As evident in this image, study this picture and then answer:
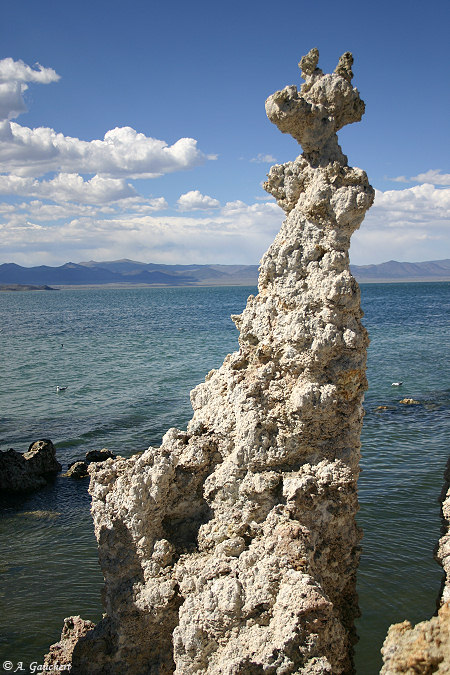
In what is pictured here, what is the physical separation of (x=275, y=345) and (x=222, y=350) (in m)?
36.4

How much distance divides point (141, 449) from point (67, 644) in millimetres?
11894

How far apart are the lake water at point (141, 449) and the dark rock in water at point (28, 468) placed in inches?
19.9

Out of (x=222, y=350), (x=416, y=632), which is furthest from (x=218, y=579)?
(x=222, y=350)

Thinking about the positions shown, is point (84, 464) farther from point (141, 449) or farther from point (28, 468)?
point (141, 449)

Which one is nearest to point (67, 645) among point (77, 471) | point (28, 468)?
Result: point (28, 468)

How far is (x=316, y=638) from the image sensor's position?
455 cm

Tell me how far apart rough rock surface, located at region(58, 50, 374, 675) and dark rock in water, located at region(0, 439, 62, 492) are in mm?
10588

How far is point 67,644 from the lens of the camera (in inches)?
283

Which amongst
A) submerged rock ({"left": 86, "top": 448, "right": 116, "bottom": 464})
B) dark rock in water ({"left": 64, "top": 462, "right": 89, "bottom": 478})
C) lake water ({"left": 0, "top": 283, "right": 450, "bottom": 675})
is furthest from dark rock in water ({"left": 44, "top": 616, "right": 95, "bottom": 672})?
submerged rock ({"left": 86, "top": 448, "right": 116, "bottom": 464})

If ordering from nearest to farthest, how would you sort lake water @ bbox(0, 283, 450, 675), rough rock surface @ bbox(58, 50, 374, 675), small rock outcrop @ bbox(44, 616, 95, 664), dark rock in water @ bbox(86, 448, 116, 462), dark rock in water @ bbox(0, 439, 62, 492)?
rough rock surface @ bbox(58, 50, 374, 675), small rock outcrop @ bbox(44, 616, 95, 664), lake water @ bbox(0, 283, 450, 675), dark rock in water @ bbox(0, 439, 62, 492), dark rock in water @ bbox(86, 448, 116, 462)

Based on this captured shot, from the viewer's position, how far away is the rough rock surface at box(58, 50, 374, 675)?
5488mm

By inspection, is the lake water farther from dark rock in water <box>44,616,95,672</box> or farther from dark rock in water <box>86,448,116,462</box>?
dark rock in water <box>44,616,95,672</box>

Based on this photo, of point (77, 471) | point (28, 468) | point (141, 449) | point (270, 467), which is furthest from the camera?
point (141, 449)

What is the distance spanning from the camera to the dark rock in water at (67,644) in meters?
6.81
